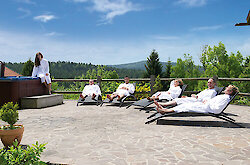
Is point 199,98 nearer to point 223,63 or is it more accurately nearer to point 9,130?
point 9,130

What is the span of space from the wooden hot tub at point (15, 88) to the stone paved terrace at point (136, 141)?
6.60 feet

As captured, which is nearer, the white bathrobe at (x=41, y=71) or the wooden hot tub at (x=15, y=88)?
the wooden hot tub at (x=15, y=88)

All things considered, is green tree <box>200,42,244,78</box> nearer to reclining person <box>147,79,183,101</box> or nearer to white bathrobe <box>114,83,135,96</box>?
white bathrobe <box>114,83,135,96</box>

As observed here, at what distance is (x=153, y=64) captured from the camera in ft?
151

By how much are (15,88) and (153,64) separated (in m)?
40.3

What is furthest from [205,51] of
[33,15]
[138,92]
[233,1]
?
[138,92]

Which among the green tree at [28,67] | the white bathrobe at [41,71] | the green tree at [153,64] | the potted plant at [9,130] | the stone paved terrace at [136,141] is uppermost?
the green tree at [153,64]

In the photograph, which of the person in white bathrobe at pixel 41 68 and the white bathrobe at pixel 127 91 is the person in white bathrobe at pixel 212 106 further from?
the person in white bathrobe at pixel 41 68

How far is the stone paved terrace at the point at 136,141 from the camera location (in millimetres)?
2849

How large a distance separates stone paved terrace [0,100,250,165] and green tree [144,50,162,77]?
41.1 metres

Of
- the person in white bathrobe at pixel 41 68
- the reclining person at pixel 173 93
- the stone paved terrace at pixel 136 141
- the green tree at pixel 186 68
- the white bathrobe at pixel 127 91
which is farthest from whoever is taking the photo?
the green tree at pixel 186 68

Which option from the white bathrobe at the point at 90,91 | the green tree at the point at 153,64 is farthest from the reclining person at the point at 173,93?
the green tree at the point at 153,64

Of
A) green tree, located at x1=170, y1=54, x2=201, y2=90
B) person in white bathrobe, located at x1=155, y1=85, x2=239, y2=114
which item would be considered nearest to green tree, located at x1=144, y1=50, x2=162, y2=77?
green tree, located at x1=170, y1=54, x2=201, y2=90

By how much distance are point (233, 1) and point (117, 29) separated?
20226 mm
